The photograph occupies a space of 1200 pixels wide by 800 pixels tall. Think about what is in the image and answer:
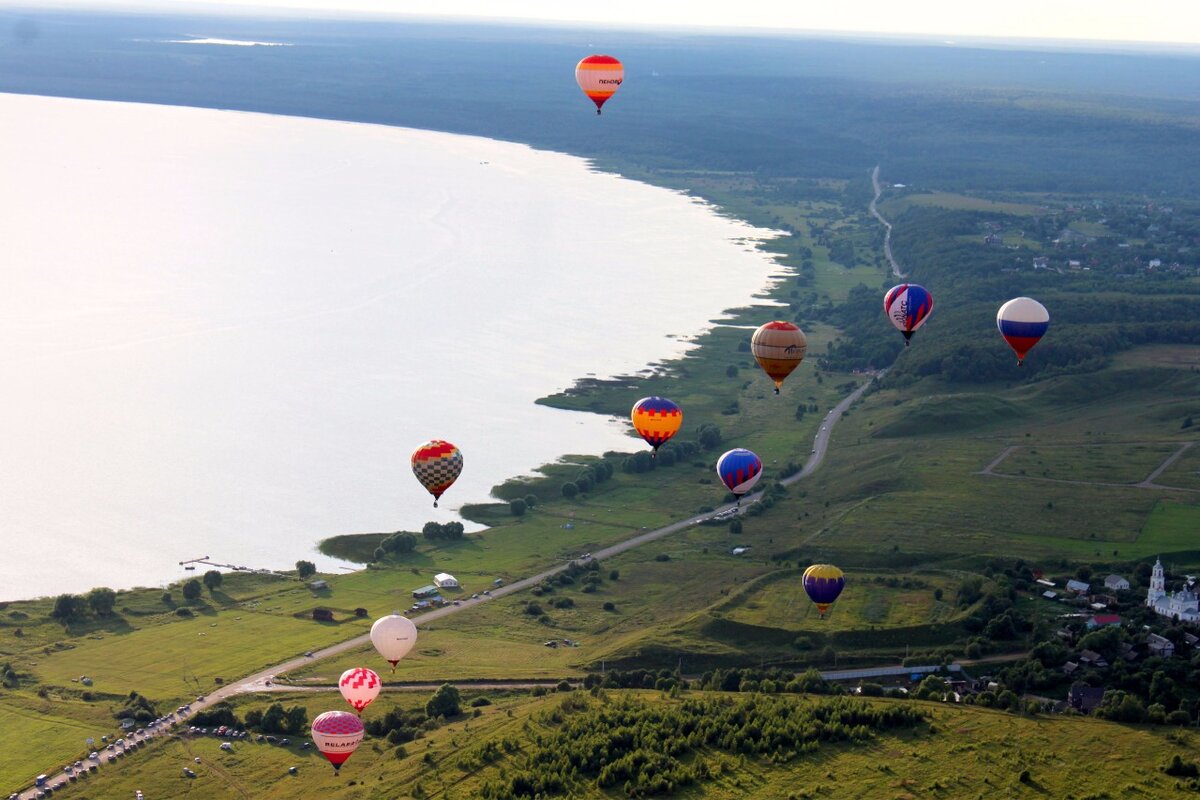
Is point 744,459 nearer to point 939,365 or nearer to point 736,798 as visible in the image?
point 736,798

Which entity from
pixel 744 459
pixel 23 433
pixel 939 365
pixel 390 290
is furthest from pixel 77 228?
pixel 744 459

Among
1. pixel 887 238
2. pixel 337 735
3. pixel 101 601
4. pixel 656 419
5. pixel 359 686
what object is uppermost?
pixel 887 238

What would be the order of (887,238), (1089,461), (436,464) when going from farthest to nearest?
(887,238) < (1089,461) < (436,464)

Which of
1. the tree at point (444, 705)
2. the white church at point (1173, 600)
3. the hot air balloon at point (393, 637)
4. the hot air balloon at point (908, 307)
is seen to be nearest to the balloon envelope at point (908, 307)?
the hot air balloon at point (908, 307)

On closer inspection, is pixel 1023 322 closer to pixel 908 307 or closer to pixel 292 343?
pixel 908 307

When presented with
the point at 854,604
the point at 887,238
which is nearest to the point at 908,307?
the point at 854,604

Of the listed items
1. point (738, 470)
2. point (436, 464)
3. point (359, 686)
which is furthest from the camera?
point (738, 470)

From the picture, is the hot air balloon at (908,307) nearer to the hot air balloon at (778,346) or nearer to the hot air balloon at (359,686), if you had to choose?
the hot air balloon at (778,346)
